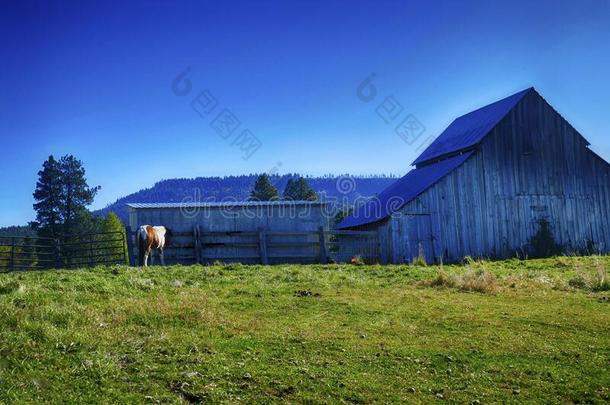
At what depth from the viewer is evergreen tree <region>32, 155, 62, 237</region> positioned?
49.6 metres

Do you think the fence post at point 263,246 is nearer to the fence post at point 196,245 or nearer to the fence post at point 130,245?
the fence post at point 196,245

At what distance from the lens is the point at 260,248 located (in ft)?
82.6

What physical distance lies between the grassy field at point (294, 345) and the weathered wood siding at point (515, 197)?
50.8ft

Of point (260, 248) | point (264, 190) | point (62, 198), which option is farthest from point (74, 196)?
point (260, 248)

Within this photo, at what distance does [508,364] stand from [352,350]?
206 cm

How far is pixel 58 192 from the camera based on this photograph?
51.4 meters

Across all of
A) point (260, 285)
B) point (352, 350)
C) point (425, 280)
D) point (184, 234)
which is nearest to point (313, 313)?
point (352, 350)

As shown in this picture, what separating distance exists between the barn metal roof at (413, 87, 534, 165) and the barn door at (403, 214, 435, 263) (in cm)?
589

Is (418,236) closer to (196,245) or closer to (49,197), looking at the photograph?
(196,245)

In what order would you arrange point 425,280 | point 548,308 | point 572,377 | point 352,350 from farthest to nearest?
point 425,280
point 548,308
point 352,350
point 572,377

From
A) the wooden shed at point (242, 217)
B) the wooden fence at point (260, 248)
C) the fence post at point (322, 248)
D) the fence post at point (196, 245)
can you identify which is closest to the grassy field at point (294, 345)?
the fence post at point (322, 248)

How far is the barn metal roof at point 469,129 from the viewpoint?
30558 mm

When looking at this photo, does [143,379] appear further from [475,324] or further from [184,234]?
[184,234]

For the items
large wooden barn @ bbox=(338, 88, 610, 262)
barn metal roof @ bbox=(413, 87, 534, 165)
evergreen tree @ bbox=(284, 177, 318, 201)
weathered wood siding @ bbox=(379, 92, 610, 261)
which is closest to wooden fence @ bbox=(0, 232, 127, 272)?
large wooden barn @ bbox=(338, 88, 610, 262)
